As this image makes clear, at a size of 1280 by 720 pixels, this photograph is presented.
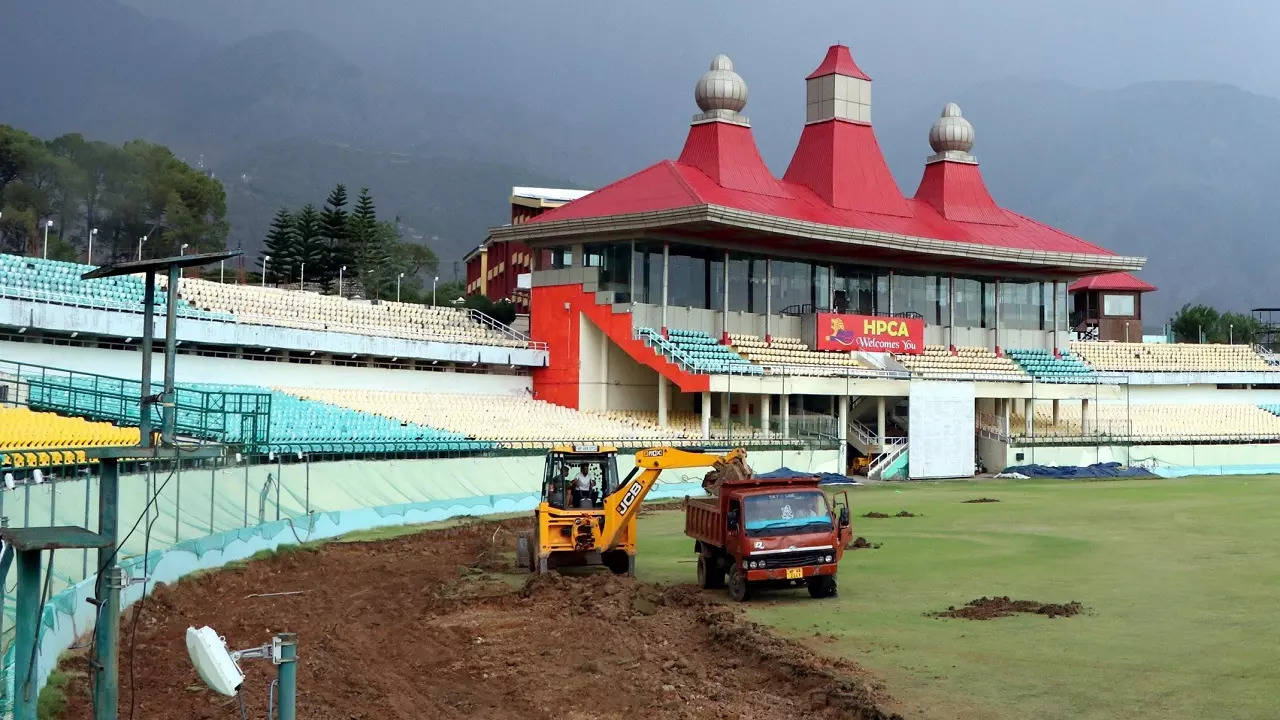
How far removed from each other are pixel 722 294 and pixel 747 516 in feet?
136

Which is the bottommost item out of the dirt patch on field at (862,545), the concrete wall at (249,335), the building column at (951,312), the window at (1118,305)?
the dirt patch on field at (862,545)

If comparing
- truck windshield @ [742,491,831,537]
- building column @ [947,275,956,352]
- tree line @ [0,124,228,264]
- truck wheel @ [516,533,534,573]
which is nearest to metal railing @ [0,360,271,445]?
truck wheel @ [516,533,534,573]

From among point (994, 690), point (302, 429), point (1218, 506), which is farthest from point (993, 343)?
point (994, 690)

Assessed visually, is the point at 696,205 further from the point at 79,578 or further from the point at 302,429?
the point at 79,578

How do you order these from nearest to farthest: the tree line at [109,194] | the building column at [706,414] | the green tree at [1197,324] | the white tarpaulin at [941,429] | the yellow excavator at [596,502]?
the yellow excavator at [596,502] < the building column at [706,414] < the white tarpaulin at [941,429] < the tree line at [109,194] < the green tree at [1197,324]

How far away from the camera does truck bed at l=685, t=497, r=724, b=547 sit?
22.4m

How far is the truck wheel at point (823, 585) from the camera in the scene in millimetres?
21656

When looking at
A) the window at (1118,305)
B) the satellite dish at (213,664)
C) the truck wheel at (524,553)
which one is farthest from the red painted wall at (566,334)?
the window at (1118,305)

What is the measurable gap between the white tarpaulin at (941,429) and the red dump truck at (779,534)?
127 ft

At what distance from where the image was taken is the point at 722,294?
205ft

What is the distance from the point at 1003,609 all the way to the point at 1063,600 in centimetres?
152

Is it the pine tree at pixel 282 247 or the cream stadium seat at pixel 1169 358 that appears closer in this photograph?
the cream stadium seat at pixel 1169 358

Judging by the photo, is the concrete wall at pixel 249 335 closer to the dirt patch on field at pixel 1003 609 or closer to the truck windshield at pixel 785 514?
the truck windshield at pixel 785 514

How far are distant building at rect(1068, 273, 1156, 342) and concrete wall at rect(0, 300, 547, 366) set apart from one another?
171ft
